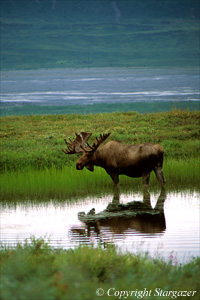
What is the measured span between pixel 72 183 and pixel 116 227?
466cm

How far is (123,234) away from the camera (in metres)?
9.98

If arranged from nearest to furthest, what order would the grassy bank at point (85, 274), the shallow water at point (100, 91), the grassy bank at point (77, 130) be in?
the grassy bank at point (85, 274) → the grassy bank at point (77, 130) → the shallow water at point (100, 91)

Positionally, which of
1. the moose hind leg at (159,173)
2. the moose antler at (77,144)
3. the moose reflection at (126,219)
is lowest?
the moose reflection at (126,219)

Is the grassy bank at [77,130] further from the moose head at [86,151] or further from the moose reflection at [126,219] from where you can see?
the moose reflection at [126,219]

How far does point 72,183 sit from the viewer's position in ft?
49.6

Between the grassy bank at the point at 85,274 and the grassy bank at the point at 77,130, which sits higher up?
the grassy bank at the point at 77,130

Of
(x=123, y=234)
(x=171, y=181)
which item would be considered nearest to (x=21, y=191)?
(x=171, y=181)

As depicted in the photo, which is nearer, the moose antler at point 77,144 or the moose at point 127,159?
the moose at point 127,159

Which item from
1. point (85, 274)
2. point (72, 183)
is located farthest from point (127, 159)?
point (85, 274)

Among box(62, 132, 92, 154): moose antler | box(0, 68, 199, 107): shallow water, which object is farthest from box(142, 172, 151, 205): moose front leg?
box(0, 68, 199, 107): shallow water

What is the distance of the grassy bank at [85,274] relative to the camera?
5.59 meters
